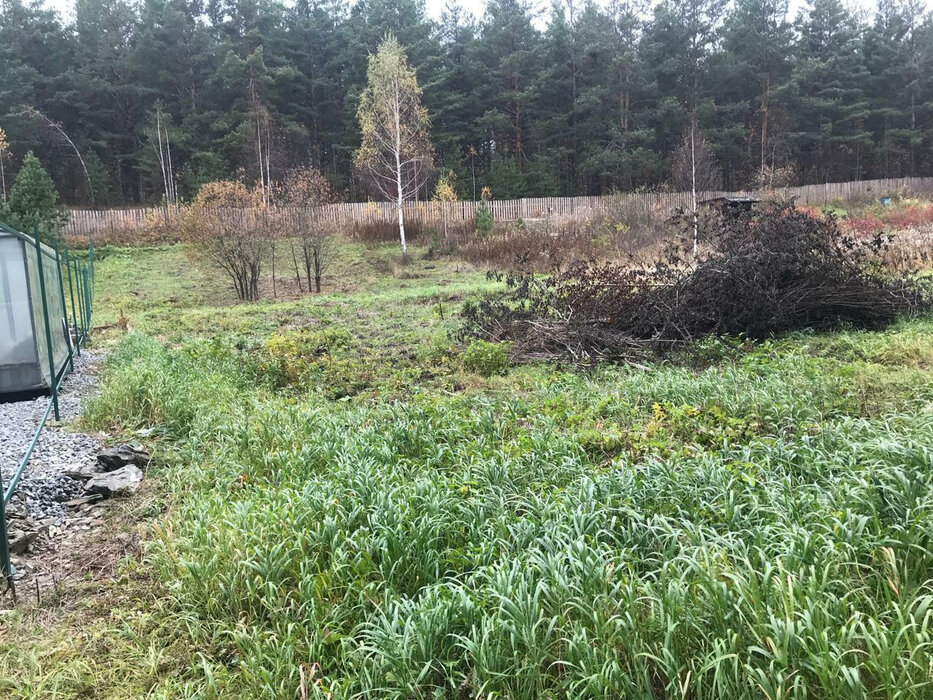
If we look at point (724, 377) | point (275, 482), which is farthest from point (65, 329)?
point (724, 377)

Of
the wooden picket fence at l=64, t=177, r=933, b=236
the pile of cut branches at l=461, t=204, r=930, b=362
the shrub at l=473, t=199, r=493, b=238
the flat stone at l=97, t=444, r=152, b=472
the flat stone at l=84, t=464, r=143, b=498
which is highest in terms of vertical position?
the wooden picket fence at l=64, t=177, r=933, b=236

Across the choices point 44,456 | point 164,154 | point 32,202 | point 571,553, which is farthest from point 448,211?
point 571,553

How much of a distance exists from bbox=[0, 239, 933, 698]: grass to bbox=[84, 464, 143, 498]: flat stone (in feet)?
0.81

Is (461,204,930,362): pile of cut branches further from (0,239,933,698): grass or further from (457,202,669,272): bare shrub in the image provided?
(457,202,669,272): bare shrub

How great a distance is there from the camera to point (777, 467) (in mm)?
3311

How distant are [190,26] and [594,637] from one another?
4750cm

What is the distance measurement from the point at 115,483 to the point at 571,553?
3.35 meters

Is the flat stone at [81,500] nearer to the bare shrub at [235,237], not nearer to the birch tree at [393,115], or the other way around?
the bare shrub at [235,237]

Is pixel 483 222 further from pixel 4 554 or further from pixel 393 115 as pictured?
pixel 4 554

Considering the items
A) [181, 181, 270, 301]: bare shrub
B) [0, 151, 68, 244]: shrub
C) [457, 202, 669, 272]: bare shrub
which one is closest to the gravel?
[181, 181, 270, 301]: bare shrub

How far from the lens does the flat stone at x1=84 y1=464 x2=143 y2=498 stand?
14.1ft

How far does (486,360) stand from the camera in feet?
24.2

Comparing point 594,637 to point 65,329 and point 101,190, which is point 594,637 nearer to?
point 65,329

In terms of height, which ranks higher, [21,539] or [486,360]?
[486,360]
